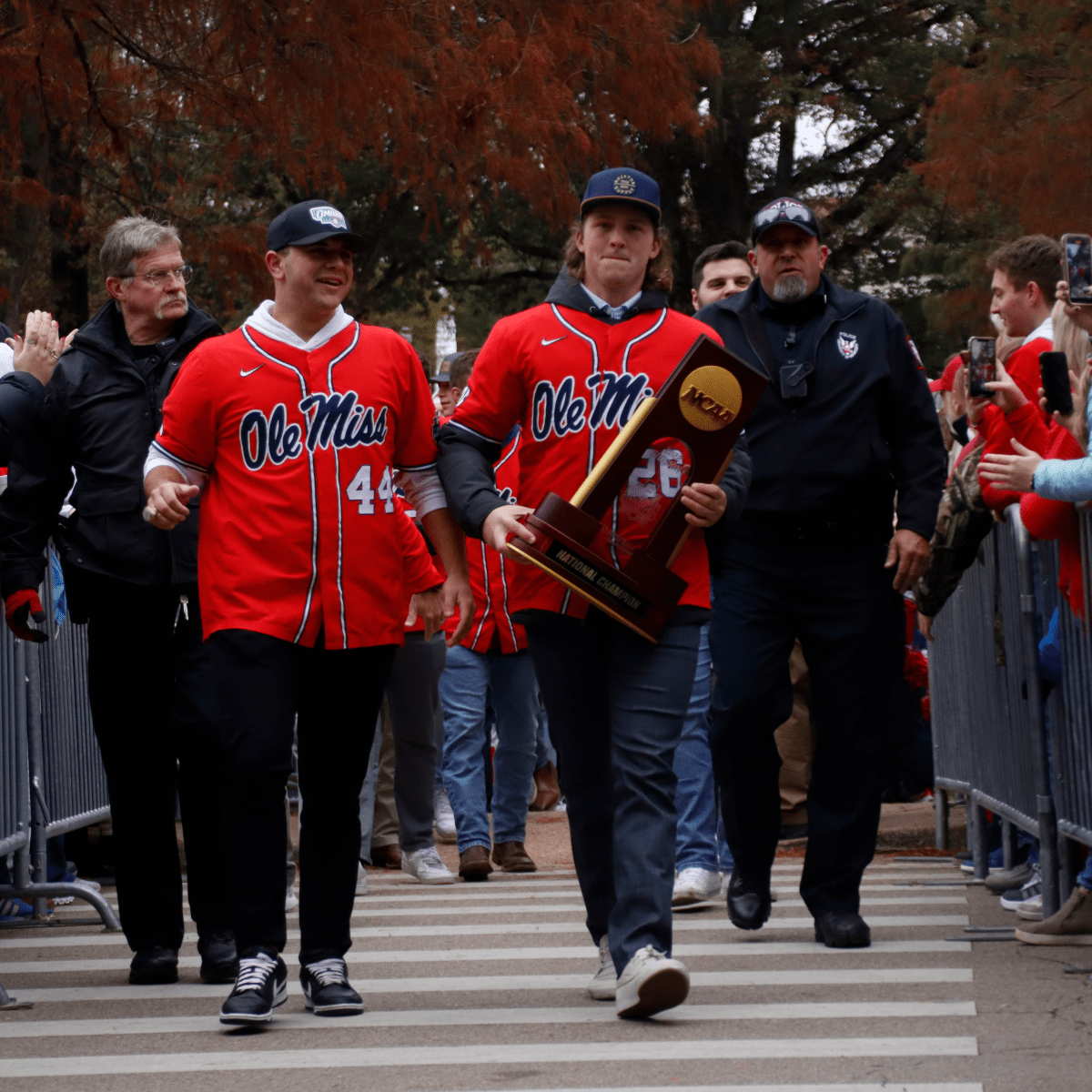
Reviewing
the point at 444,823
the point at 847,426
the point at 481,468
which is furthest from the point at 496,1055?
the point at 444,823

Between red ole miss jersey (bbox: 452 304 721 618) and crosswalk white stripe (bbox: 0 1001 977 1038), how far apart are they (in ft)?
3.47

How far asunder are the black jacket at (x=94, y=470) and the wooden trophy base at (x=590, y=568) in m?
1.35

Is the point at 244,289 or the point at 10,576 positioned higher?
the point at 244,289

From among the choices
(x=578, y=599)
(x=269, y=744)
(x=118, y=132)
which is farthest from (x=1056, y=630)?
(x=118, y=132)

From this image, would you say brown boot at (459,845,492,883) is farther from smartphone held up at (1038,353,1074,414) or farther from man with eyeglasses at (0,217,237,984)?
smartphone held up at (1038,353,1074,414)

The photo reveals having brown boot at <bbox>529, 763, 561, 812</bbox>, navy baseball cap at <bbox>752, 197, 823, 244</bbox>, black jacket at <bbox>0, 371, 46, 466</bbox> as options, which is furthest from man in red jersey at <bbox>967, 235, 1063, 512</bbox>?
brown boot at <bbox>529, 763, 561, 812</bbox>

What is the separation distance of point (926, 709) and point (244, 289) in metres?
10.9

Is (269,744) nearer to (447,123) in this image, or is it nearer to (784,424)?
(784,424)

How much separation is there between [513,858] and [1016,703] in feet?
9.58

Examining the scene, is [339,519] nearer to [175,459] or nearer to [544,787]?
[175,459]

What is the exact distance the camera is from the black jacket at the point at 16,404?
5727 millimetres

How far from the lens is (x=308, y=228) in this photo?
5.14 m

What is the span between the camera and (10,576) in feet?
19.0

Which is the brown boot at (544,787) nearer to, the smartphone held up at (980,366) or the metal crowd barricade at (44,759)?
the metal crowd barricade at (44,759)
